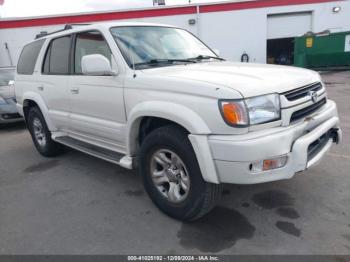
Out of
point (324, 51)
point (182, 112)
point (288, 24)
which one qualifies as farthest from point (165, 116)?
point (288, 24)

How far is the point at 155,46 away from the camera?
11.6 ft

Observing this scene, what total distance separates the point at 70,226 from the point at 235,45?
A: 17.3 meters

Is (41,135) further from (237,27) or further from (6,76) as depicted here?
(237,27)

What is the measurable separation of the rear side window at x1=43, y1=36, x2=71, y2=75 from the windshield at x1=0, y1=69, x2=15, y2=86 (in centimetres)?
451

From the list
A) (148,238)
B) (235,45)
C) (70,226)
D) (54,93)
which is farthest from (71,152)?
(235,45)

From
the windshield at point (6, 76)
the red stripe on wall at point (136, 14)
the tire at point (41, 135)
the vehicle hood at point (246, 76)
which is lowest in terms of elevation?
the tire at point (41, 135)

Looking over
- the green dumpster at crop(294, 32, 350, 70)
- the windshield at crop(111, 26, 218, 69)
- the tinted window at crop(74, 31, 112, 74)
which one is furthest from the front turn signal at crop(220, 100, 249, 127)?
the green dumpster at crop(294, 32, 350, 70)

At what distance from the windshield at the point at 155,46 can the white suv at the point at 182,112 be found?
0.01 metres

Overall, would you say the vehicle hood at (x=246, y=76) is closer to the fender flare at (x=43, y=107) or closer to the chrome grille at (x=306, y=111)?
the chrome grille at (x=306, y=111)

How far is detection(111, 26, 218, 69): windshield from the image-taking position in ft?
10.9

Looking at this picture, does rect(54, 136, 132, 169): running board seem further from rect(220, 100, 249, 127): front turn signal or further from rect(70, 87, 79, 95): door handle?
rect(220, 100, 249, 127): front turn signal

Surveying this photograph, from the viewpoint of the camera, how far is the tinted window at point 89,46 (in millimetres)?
3501

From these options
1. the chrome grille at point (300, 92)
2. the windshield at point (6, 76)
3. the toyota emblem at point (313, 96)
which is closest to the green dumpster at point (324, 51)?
the windshield at point (6, 76)

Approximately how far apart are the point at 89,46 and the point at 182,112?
183cm
